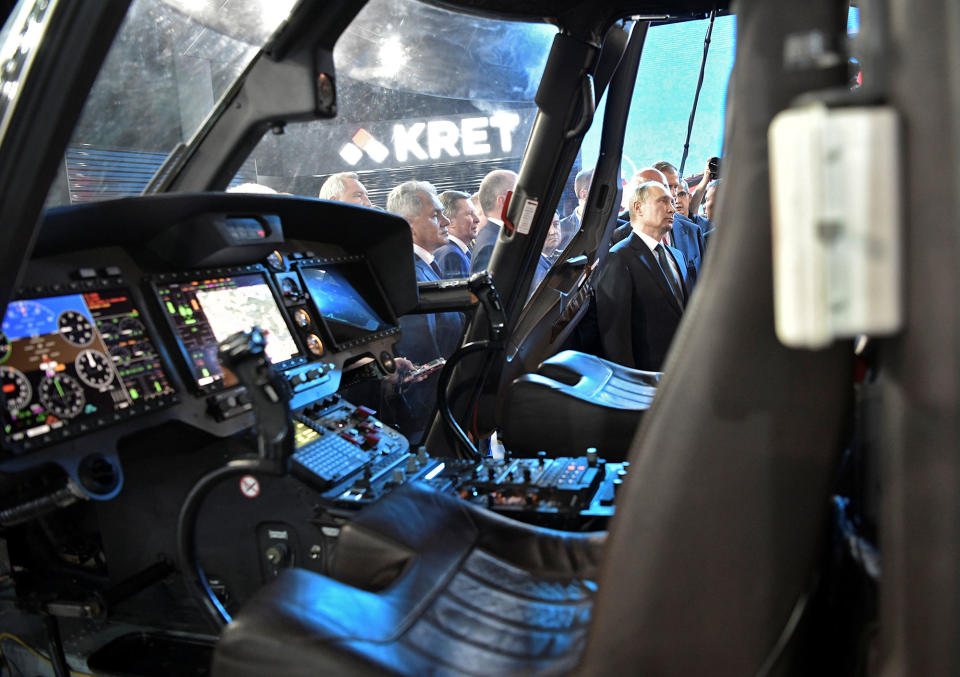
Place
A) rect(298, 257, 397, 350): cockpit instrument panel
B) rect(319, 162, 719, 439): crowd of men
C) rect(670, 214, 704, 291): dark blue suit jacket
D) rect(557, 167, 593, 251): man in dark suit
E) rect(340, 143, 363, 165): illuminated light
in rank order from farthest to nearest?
1. rect(340, 143, 363, 165): illuminated light
2. rect(670, 214, 704, 291): dark blue suit jacket
3. rect(557, 167, 593, 251): man in dark suit
4. rect(319, 162, 719, 439): crowd of men
5. rect(298, 257, 397, 350): cockpit instrument panel

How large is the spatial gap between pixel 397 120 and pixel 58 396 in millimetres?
5057

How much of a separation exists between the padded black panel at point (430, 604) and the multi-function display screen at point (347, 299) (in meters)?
0.92

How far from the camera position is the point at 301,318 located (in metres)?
2.16

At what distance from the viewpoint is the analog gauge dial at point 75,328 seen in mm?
1534

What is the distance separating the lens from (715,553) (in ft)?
2.35

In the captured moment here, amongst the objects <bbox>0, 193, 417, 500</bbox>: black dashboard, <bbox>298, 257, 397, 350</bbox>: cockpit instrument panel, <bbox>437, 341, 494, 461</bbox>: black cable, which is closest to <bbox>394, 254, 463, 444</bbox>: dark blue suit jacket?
<bbox>298, 257, 397, 350</bbox>: cockpit instrument panel

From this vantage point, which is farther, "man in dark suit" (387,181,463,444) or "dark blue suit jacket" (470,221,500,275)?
"dark blue suit jacket" (470,221,500,275)

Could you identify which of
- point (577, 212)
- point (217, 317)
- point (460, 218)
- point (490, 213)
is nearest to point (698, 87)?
point (577, 212)

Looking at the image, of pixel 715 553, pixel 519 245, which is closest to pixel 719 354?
pixel 715 553

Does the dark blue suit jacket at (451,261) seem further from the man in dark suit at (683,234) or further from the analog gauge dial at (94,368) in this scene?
the analog gauge dial at (94,368)

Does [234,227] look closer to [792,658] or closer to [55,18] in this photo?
[55,18]

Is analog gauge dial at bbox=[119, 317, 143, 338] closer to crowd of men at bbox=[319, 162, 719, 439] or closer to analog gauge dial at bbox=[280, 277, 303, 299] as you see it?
analog gauge dial at bbox=[280, 277, 303, 299]

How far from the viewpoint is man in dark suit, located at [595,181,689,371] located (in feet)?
12.1

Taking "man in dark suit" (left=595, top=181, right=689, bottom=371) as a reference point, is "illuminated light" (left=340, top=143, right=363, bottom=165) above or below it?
above
